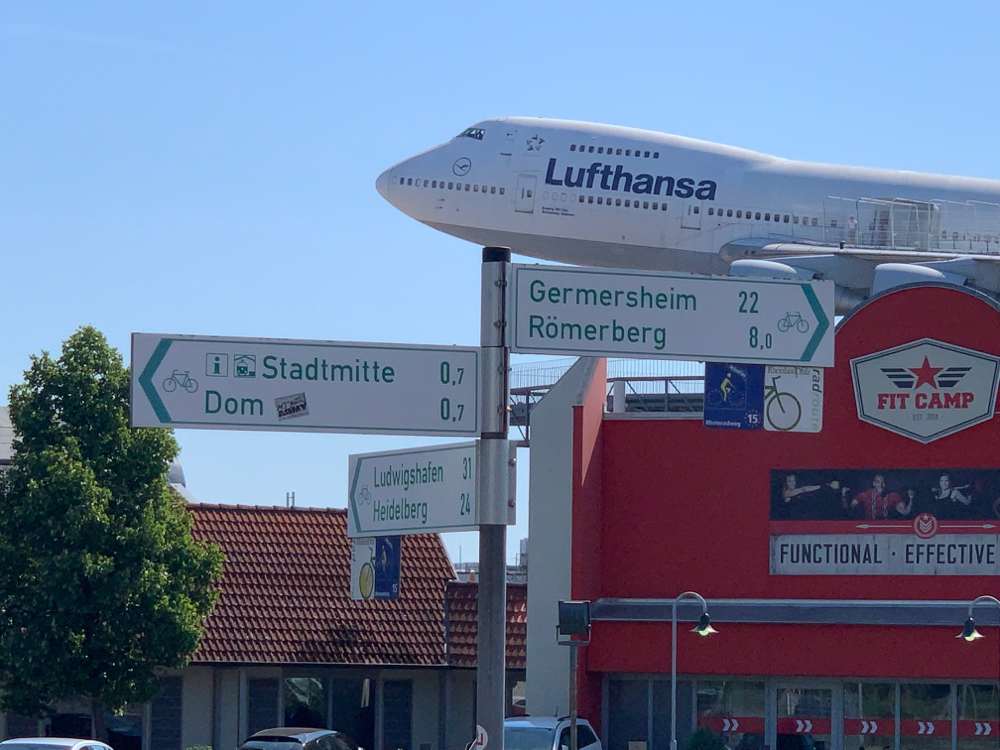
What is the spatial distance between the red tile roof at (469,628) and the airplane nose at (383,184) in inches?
860

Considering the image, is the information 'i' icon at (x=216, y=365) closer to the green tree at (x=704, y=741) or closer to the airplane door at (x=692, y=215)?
the green tree at (x=704, y=741)

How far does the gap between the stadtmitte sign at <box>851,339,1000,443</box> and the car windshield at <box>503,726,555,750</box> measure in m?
8.01

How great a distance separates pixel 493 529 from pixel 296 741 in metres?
13.1

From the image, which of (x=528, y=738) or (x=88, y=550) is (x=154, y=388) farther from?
(x=88, y=550)

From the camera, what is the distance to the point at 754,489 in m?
25.0

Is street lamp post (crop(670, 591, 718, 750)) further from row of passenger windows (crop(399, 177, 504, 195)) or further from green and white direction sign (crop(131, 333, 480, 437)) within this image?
row of passenger windows (crop(399, 177, 504, 195))

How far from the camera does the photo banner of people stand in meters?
24.3

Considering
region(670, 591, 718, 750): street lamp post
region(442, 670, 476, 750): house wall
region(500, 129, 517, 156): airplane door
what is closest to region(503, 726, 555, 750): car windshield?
region(670, 591, 718, 750): street lamp post

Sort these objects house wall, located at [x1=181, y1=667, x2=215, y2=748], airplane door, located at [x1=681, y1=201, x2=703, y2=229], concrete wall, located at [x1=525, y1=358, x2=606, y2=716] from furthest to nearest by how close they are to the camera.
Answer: airplane door, located at [x1=681, y1=201, x2=703, y2=229]
house wall, located at [x1=181, y1=667, x2=215, y2=748]
concrete wall, located at [x1=525, y1=358, x2=606, y2=716]

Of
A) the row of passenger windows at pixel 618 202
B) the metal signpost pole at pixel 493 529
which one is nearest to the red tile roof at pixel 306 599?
the row of passenger windows at pixel 618 202

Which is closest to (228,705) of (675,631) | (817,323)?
(675,631)

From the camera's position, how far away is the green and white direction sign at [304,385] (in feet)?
24.1

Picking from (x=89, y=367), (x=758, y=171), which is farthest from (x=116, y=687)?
(x=758, y=171)

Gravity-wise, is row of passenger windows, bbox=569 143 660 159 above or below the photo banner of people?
above
